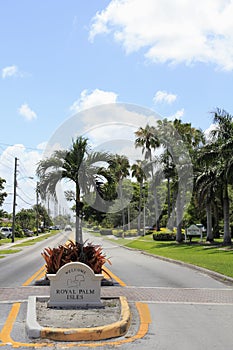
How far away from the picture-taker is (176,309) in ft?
33.9

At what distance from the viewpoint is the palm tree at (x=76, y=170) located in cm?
1739

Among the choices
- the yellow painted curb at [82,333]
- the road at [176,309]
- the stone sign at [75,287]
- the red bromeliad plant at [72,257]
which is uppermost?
the red bromeliad plant at [72,257]

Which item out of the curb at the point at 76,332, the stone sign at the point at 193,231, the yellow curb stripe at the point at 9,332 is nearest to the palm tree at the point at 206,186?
the stone sign at the point at 193,231

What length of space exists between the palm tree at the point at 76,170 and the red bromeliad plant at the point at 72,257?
190 inches

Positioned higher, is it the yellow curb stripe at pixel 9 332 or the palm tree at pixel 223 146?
the palm tree at pixel 223 146

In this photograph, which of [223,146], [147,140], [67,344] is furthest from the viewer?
[147,140]

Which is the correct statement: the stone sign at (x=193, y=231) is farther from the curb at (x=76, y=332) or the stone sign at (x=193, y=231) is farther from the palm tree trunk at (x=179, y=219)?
the curb at (x=76, y=332)

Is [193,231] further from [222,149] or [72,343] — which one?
[72,343]

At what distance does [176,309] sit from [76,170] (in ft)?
28.0

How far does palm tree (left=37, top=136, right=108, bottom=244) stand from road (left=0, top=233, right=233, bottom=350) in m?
3.38

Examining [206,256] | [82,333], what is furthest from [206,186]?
[82,333]

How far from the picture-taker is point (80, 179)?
58.9 ft

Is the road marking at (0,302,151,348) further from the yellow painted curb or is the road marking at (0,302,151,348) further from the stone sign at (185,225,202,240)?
the stone sign at (185,225,202,240)

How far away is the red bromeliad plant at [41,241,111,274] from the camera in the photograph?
475 inches
